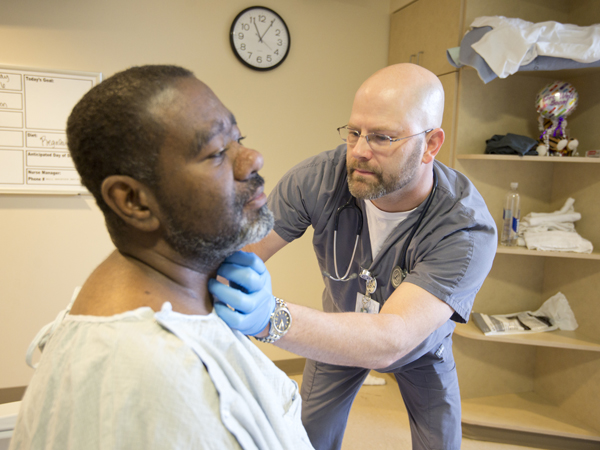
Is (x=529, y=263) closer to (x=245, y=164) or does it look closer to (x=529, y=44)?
(x=529, y=44)

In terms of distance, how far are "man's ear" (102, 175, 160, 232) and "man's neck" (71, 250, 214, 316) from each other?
0.07 m

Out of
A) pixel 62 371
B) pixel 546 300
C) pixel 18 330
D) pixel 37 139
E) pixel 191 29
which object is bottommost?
pixel 18 330

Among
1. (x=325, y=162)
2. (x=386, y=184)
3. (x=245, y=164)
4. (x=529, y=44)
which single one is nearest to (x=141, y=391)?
(x=245, y=164)

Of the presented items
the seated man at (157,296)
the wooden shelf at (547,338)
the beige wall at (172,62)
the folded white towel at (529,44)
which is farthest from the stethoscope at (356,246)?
the beige wall at (172,62)

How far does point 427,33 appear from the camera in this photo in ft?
8.21

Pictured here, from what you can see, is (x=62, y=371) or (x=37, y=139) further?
(x=37, y=139)

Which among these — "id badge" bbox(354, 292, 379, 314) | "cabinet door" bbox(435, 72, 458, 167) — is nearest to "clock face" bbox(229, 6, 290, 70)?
"cabinet door" bbox(435, 72, 458, 167)

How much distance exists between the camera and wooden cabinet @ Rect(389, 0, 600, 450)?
7.43 feet

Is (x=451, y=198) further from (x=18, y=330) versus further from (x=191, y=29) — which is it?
(x=18, y=330)

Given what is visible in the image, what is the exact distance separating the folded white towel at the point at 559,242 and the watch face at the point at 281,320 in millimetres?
1743

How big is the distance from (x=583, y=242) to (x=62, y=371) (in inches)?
92.5

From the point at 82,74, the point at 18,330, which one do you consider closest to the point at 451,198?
the point at 82,74

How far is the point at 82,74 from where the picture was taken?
2.36 metres

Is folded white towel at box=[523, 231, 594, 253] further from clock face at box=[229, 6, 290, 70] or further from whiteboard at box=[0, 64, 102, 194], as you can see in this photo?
whiteboard at box=[0, 64, 102, 194]
